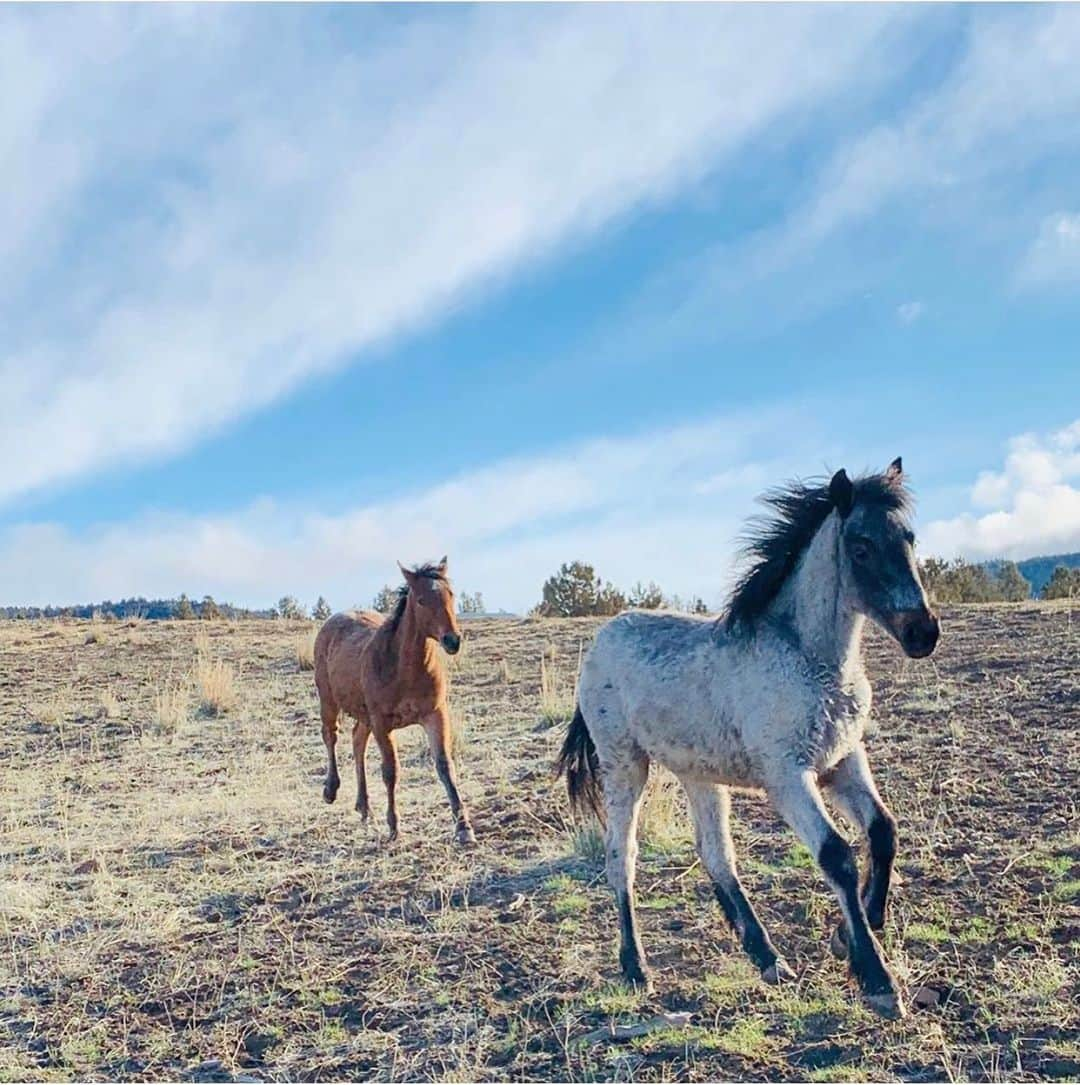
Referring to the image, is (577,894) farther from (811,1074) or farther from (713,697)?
(811,1074)

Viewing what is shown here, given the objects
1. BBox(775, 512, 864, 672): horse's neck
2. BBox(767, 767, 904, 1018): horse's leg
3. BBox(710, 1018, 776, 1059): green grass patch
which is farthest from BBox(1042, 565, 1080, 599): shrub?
BBox(710, 1018, 776, 1059): green grass patch

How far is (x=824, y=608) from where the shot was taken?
4820 millimetres

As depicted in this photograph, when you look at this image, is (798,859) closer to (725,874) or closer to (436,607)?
(725,874)

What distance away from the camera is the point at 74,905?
6.49 metres

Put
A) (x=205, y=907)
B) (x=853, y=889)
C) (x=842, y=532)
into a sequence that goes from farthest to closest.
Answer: (x=205, y=907), (x=842, y=532), (x=853, y=889)

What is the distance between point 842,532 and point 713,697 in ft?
3.26

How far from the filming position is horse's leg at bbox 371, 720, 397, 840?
7.90 metres

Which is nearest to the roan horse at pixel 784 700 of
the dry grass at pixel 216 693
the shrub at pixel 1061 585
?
the dry grass at pixel 216 693

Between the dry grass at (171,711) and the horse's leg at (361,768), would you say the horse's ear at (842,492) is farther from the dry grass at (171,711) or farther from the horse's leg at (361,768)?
the dry grass at (171,711)

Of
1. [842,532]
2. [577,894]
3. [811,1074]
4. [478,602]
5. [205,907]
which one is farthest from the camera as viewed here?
[478,602]

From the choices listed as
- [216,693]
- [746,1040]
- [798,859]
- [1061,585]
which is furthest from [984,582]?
[746,1040]

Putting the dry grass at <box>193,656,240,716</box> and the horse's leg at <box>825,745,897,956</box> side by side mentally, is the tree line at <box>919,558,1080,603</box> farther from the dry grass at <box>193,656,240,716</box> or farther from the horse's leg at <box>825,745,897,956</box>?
the horse's leg at <box>825,745,897,956</box>

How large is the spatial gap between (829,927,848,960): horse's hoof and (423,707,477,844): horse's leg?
311 centimetres

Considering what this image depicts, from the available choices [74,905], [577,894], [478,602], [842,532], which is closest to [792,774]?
[842,532]
